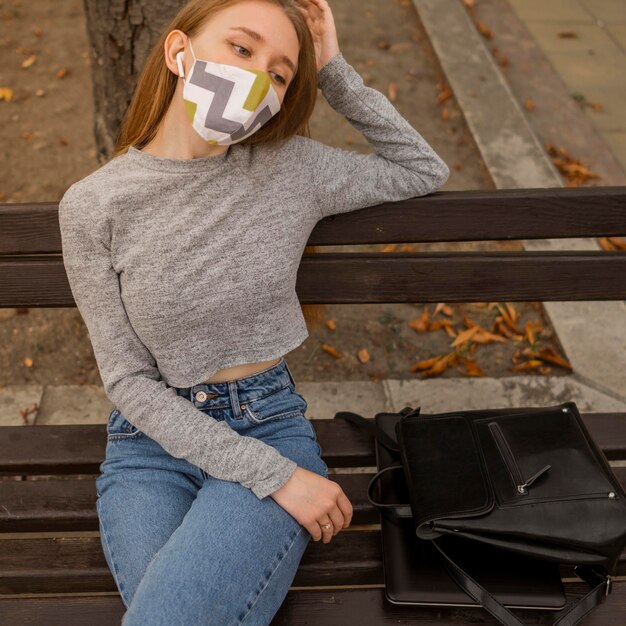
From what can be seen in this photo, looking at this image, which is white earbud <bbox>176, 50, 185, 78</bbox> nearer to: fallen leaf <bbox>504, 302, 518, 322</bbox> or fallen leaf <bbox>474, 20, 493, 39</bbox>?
fallen leaf <bbox>504, 302, 518, 322</bbox>

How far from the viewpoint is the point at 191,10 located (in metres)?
1.97

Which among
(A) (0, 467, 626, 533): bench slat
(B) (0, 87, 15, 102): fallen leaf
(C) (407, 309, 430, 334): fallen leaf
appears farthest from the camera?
(B) (0, 87, 15, 102): fallen leaf

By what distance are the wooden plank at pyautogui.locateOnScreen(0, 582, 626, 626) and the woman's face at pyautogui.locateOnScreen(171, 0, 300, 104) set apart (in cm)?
133

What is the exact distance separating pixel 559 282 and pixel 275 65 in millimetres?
1166

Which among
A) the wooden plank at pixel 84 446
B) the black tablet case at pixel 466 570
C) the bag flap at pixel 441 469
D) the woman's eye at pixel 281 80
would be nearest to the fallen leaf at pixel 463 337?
the wooden plank at pixel 84 446

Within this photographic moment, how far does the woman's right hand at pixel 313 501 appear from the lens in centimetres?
189

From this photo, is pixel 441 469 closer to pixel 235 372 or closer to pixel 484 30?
pixel 235 372

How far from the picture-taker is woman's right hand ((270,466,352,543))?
74.3 inches

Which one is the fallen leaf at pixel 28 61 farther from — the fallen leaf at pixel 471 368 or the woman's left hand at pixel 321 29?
the woman's left hand at pixel 321 29

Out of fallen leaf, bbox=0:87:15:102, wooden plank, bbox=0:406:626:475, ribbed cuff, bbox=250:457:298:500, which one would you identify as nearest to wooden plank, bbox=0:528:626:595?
wooden plank, bbox=0:406:626:475

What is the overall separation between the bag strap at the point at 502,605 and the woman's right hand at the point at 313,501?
0.25m

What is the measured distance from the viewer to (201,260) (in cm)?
197

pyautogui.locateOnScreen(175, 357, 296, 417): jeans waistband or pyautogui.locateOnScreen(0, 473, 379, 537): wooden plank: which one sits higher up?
pyautogui.locateOnScreen(175, 357, 296, 417): jeans waistband

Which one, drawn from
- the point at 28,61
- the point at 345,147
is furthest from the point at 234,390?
the point at 28,61
